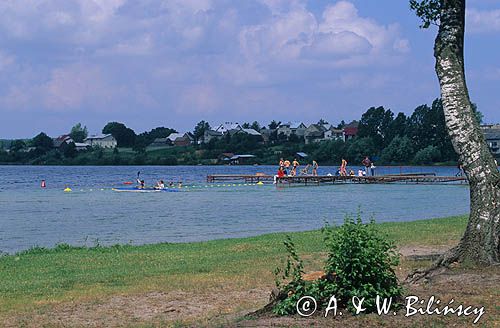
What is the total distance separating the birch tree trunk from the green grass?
3.44m

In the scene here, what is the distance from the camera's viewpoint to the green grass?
1231 cm

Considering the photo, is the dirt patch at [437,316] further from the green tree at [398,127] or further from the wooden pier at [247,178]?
the green tree at [398,127]

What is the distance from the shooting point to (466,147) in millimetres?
11828

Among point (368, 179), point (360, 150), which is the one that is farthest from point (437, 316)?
point (360, 150)

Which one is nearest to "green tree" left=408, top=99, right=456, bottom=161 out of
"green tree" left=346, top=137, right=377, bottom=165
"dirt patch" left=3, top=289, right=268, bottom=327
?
"green tree" left=346, top=137, right=377, bottom=165

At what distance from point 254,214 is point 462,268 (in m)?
27.9

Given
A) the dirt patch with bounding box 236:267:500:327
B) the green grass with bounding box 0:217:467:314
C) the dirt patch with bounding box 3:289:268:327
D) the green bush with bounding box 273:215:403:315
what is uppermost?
the green bush with bounding box 273:215:403:315

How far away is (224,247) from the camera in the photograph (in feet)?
64.6

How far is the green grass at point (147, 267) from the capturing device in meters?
12.3

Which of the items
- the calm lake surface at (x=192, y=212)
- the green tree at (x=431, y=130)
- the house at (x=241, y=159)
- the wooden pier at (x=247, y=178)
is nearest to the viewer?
the calm lake surface at (x=192, y=212)

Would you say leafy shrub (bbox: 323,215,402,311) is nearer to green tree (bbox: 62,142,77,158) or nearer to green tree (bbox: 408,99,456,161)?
green tree (bbox: 408,99,456,161)

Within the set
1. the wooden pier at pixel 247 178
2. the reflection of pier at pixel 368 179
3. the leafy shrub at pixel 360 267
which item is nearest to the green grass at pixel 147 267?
the leafy shrub at pixel 360 267

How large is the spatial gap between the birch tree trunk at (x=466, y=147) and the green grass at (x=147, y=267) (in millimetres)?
3437

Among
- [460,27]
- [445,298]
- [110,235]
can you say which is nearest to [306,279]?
[445,298]
